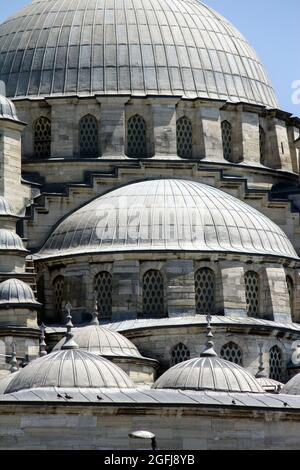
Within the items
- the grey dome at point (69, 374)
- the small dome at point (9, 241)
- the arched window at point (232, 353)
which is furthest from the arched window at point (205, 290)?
the grey dome at point (69, 374)

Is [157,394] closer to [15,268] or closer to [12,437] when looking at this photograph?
[12,437]

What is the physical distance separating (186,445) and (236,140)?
28.5m

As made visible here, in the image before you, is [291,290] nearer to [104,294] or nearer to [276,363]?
[276,363]

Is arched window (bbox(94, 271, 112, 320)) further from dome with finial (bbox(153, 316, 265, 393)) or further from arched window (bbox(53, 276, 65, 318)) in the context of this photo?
dome with finial (bbox(153, 316, 265, 393))

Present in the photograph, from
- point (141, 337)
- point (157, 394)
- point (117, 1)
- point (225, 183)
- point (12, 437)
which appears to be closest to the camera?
point (12, 437)

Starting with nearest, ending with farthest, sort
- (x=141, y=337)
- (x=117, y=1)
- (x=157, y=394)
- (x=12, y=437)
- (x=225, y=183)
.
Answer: (x=12, y=437)
(x=157, y=394)
(x=141, y=337)
(x=225, y=183)
(x=117, y=1)

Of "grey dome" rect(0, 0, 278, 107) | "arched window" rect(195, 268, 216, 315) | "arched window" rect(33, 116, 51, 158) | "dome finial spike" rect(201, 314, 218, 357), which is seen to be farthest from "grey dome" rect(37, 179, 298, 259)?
"grey dome" rect(0, 0, 278, 107)

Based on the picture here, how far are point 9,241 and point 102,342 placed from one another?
5.92 metres

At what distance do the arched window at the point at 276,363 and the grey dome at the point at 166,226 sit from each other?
363cm

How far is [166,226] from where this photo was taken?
75375 mm

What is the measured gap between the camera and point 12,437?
56812 mm

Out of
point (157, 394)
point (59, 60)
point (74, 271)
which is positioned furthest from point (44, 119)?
point (157, 394)

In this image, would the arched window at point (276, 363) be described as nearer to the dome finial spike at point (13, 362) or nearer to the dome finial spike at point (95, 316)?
the dome finial spike at point (95, 316)

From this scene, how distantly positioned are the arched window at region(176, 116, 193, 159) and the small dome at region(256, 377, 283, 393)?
47.9 feet
